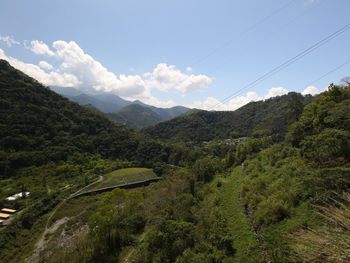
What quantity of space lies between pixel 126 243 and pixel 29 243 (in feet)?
84.5

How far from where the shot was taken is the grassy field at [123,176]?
2501 inches

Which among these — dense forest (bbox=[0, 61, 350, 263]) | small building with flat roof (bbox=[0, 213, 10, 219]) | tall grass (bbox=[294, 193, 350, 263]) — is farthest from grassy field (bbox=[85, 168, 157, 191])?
tall grass (bbox=[294, 193, 350, 263])

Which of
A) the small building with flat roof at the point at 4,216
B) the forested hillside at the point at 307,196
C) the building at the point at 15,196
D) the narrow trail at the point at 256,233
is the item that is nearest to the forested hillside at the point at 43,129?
the building at the point at 15,196

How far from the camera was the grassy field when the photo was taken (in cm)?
6353

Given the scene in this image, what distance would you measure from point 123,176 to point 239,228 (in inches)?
2335

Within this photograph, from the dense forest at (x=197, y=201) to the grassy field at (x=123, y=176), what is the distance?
7.90 feet

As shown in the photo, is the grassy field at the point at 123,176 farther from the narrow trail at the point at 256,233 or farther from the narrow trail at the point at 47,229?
the narrow trail at the point at 256,233

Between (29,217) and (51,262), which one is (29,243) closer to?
(29,217)

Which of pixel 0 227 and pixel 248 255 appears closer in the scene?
pixel 248 255

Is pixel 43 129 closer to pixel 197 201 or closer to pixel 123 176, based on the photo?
pixel 123 176

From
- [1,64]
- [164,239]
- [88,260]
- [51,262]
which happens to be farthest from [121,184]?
[1,64]

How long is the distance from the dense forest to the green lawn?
2.4 inches

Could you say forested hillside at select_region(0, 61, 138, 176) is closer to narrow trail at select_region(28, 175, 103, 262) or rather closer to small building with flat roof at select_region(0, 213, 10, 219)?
small building with flat roof at select_region(0, 213, 10, 219)

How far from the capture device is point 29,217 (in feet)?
150
